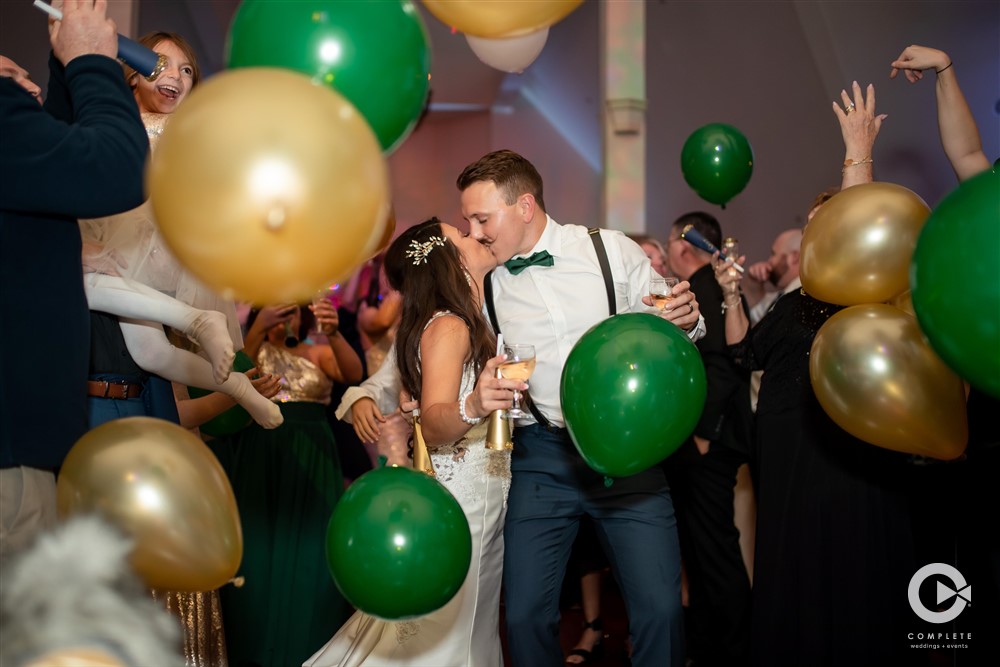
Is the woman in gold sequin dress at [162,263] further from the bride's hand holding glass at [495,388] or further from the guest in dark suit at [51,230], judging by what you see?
the bride's hand holding glass at [495,388]

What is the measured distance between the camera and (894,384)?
199 centimetres

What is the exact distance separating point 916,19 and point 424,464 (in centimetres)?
415

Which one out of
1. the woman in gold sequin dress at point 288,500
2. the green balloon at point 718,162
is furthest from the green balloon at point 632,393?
the green balloon at point 718,162

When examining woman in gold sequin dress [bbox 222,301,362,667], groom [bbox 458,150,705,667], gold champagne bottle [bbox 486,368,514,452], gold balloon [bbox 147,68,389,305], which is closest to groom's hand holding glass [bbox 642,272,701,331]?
groom [bbox 458,150,705,667]

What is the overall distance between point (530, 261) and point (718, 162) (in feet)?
5.56

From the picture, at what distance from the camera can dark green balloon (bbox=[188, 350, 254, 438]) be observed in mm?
2826

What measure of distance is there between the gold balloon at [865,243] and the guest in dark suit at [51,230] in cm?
153

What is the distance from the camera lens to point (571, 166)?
9555mm

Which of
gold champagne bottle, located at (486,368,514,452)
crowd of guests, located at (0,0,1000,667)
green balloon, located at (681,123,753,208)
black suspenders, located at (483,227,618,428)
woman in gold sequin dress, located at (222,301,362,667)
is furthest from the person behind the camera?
green balloon, located at (681,123,753,208)

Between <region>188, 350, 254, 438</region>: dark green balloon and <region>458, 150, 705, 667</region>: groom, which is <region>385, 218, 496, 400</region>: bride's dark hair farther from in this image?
<region>188, 350, 254, 438</region>: dark green balloon

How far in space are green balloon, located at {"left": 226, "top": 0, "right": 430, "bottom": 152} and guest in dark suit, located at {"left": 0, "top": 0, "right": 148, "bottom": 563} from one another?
0.76ft

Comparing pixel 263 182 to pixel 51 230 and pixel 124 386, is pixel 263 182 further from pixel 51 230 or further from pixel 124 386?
pixel 124 386

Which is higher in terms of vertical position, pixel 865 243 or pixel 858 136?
pixel 858 136

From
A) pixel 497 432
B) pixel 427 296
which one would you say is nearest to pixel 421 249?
pixel 427 296
